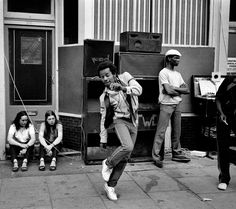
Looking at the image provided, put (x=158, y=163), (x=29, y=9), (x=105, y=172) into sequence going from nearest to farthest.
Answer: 1. (x=105, y=172)
2. (x=158, y=163)
3. (x=29, y=9)

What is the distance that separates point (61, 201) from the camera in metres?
5.34

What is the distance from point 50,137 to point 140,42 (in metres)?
2.39

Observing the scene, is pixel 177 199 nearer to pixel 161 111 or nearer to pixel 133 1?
pixel 161 111

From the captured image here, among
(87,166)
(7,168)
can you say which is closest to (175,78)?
(87,166)

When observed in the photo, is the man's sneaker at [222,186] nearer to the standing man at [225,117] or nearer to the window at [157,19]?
the standing man at [225,117]

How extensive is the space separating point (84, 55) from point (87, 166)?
198 cm

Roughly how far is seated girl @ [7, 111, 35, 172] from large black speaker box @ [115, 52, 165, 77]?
1.95 meters

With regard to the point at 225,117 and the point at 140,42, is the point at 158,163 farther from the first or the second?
the point at 140,42

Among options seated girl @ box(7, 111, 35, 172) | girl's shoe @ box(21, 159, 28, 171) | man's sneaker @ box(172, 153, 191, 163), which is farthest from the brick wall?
man's sneaker @ box(172, 153, 191, 163)

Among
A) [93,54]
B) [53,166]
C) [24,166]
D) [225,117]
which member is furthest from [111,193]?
[93,54]

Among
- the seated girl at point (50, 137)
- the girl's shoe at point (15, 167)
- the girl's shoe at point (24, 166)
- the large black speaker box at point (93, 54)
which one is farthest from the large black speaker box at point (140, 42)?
the girl's shoe at point (15, 167)

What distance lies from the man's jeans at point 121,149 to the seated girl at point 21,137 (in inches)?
88.1

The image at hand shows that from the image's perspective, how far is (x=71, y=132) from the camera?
313 inches

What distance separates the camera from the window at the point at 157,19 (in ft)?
26.0
